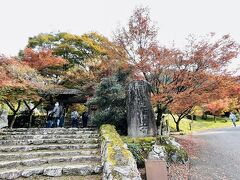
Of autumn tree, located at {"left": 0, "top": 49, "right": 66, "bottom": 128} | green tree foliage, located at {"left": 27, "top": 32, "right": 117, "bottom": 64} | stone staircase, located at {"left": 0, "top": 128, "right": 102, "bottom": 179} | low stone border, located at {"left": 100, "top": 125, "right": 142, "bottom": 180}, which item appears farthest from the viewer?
green tree foliage, located at {"left": 27, "top": 32, "right": 117, "bottom": 64}

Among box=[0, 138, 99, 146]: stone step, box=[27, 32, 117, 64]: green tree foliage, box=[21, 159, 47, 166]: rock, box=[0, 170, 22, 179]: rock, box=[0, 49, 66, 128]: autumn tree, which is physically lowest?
box=[0, 170, 22, 179]: rock

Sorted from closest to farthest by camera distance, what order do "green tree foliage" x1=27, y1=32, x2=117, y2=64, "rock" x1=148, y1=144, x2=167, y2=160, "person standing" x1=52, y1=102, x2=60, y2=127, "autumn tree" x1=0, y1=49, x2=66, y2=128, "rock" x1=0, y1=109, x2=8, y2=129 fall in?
"rock" x1=148, y1=144, x2=167, y2=160, "autumn tree" x1=0, y1=49, x2=66, y2=128, "person standing" x1=52, y1=102, x2=60, y2=127, "rock" x1=0, y1=109, x2=8, y2=129, "green tree foliage" x1=27, y1=32, x2=117, y2=64

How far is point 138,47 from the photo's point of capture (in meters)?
11.0

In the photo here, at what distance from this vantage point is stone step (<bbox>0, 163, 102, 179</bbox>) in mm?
4812

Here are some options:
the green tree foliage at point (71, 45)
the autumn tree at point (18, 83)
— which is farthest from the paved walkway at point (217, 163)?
the green tree foliage at point (71, 45)

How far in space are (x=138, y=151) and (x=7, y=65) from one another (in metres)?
9.55

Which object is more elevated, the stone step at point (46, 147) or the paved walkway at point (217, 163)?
the stone step at point (46, 147)

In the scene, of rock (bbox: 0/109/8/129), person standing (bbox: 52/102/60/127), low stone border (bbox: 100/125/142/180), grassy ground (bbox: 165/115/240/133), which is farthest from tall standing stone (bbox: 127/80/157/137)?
grassy ground (bbox: 165/115/240/133)

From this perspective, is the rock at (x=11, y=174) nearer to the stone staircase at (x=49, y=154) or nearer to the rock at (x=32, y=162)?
the stone staircase at (x=49, y=154)

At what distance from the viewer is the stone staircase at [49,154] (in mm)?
4957

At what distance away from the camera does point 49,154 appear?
20.0ft

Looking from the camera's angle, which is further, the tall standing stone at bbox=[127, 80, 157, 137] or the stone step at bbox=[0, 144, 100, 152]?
the tall standing stone at bbox=[127, 80, 157, 137]

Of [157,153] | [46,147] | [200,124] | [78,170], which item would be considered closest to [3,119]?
[46,147]

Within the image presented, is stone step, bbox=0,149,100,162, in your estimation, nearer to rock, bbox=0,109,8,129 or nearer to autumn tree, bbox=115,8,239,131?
autumn tree, bbox=115,8,239,131
